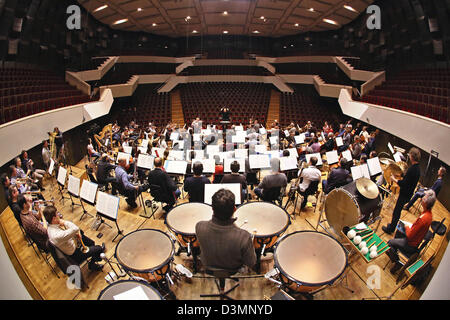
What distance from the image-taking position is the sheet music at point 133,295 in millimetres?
2279

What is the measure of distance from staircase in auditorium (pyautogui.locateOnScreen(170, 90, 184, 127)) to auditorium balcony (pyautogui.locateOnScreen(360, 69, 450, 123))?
34.4ft

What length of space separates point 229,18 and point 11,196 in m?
16.3

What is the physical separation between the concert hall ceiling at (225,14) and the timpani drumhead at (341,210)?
12252 mm

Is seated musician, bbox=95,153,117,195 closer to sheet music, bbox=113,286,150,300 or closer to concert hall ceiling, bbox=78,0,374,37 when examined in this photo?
sheet music, bbox=113,286,150,300

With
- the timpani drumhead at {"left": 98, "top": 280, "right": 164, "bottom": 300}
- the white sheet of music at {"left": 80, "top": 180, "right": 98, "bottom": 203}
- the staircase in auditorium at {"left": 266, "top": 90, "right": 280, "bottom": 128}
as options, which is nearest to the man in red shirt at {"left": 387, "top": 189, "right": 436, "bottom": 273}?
Result: the timpani drumhead at {"left": 98, "top": 280, "right": 164, "bottom": 300}

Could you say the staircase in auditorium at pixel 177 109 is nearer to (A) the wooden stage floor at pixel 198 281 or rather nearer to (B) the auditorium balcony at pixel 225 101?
(B) the auditorium balcony at pixel 225 101

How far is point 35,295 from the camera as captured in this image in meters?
3.31

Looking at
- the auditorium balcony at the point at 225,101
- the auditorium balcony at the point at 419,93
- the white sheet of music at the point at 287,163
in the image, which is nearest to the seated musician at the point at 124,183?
the white sheet of music at the point at 287,163

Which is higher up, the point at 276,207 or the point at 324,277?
the point at 276,207

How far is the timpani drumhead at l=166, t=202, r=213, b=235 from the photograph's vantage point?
3.30m

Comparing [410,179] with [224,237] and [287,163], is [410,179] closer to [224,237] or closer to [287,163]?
[287,163]
